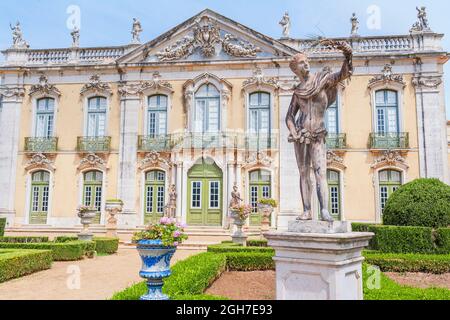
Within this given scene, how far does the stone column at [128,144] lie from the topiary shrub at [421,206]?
11707mm

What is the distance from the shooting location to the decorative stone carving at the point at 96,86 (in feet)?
66.2

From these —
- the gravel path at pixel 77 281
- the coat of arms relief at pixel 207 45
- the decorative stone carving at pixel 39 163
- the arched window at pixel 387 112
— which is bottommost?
the gravel path at pixel 77 281

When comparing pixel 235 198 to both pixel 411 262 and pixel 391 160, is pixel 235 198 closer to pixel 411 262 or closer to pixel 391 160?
pixel 391 160

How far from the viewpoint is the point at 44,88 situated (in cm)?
2048

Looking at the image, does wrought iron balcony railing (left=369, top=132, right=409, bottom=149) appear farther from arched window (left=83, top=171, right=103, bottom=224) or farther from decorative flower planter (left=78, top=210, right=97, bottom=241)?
arched window (left=83, top=171, right=103, bottom=224)

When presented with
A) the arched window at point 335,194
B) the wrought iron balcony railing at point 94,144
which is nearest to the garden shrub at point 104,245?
the wrought iron balcony railing at point 94,144

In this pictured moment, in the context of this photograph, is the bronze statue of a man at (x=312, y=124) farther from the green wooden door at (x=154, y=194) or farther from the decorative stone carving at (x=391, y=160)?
the green wooden door at (x=154, y=194)

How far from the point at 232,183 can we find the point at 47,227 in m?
8.96

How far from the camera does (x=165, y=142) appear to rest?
19.4 metres

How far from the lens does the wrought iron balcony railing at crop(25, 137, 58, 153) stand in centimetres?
2002
